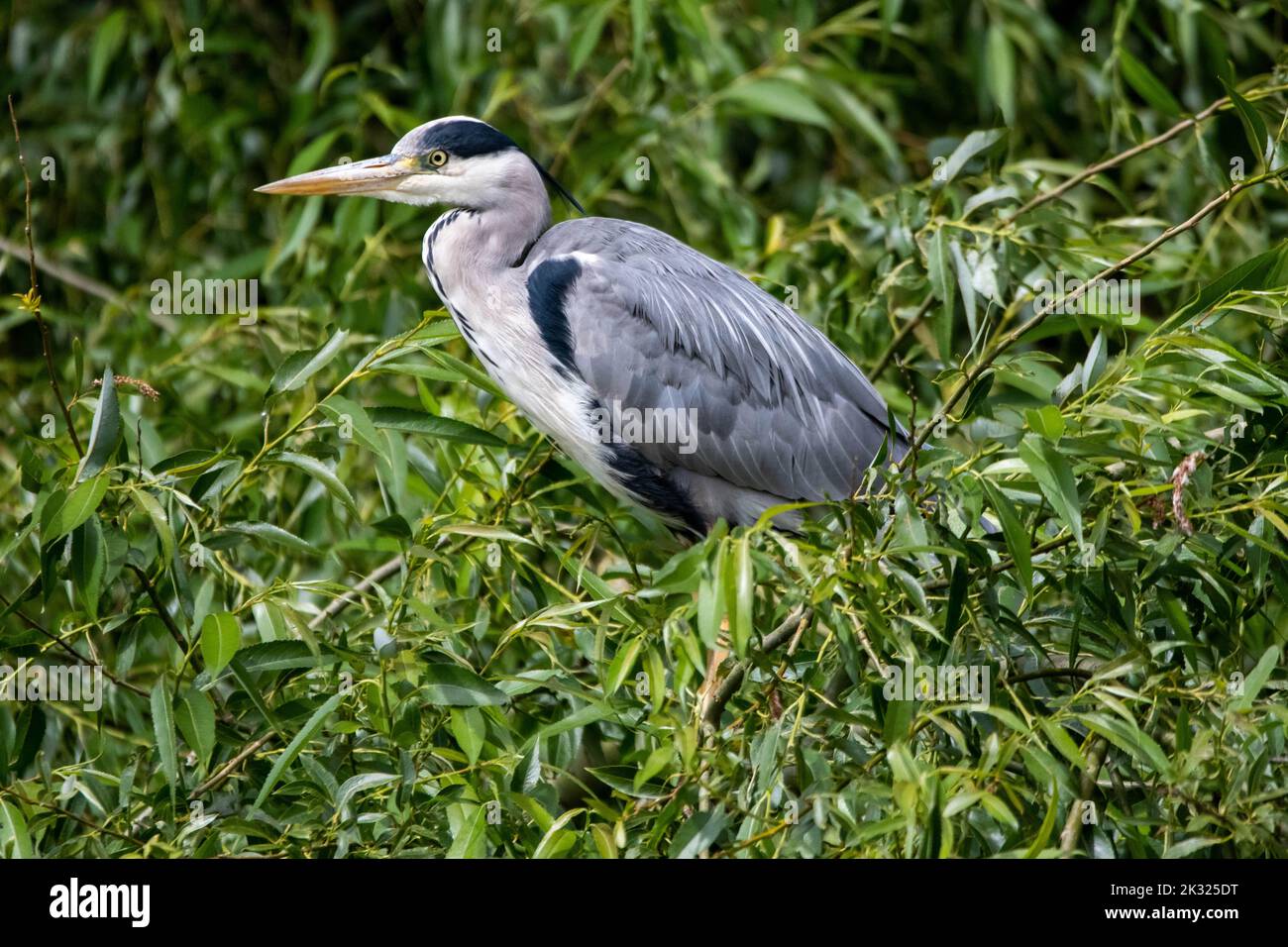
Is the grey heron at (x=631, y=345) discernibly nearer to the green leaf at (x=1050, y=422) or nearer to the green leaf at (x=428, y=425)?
the green leaf at (x=428, y=425)

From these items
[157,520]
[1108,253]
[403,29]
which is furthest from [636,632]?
[403,29]

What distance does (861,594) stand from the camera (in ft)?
6.61

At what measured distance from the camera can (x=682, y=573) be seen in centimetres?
198

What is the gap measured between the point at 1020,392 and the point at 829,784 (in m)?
1.80

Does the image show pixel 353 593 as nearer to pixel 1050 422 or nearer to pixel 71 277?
pixel 1050 422

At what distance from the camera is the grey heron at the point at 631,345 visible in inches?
130

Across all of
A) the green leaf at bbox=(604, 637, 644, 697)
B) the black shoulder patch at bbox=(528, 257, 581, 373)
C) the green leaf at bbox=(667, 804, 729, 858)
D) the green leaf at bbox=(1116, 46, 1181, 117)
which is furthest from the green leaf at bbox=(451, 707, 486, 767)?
the green leaf at bbox=(1116, 46, 1181, 117)

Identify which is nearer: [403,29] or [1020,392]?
[1020,392]

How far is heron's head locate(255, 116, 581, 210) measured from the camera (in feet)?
11.2

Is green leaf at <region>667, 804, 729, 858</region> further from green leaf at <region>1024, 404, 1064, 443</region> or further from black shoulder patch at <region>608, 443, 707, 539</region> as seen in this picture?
black shoulder patch at <region>608, 443, 707, 539</region>

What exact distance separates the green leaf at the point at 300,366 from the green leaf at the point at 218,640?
0.40m

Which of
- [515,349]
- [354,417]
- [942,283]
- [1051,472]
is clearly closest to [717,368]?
[515,349]

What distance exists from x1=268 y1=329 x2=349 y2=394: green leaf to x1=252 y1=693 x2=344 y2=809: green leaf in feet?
1.74

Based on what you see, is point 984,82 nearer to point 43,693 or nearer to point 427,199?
point 427,199
